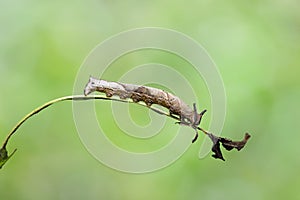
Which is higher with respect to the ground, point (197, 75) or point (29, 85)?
point (197, 75)

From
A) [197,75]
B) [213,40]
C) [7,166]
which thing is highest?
[213,40]

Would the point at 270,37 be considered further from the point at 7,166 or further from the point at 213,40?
the point at 7,166

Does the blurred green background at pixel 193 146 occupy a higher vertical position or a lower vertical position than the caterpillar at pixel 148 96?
higher

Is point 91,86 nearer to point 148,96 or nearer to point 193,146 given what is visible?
point 148,96

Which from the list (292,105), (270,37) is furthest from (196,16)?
(292,105)

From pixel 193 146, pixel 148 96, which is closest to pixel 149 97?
pixel 148 96

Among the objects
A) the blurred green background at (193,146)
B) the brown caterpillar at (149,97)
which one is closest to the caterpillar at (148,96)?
the brown caterpillar at (149,97)

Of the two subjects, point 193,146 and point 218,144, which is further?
point 193,146

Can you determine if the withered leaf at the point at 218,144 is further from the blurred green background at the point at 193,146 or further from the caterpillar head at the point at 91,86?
the blurred green background at the point at 193,146
